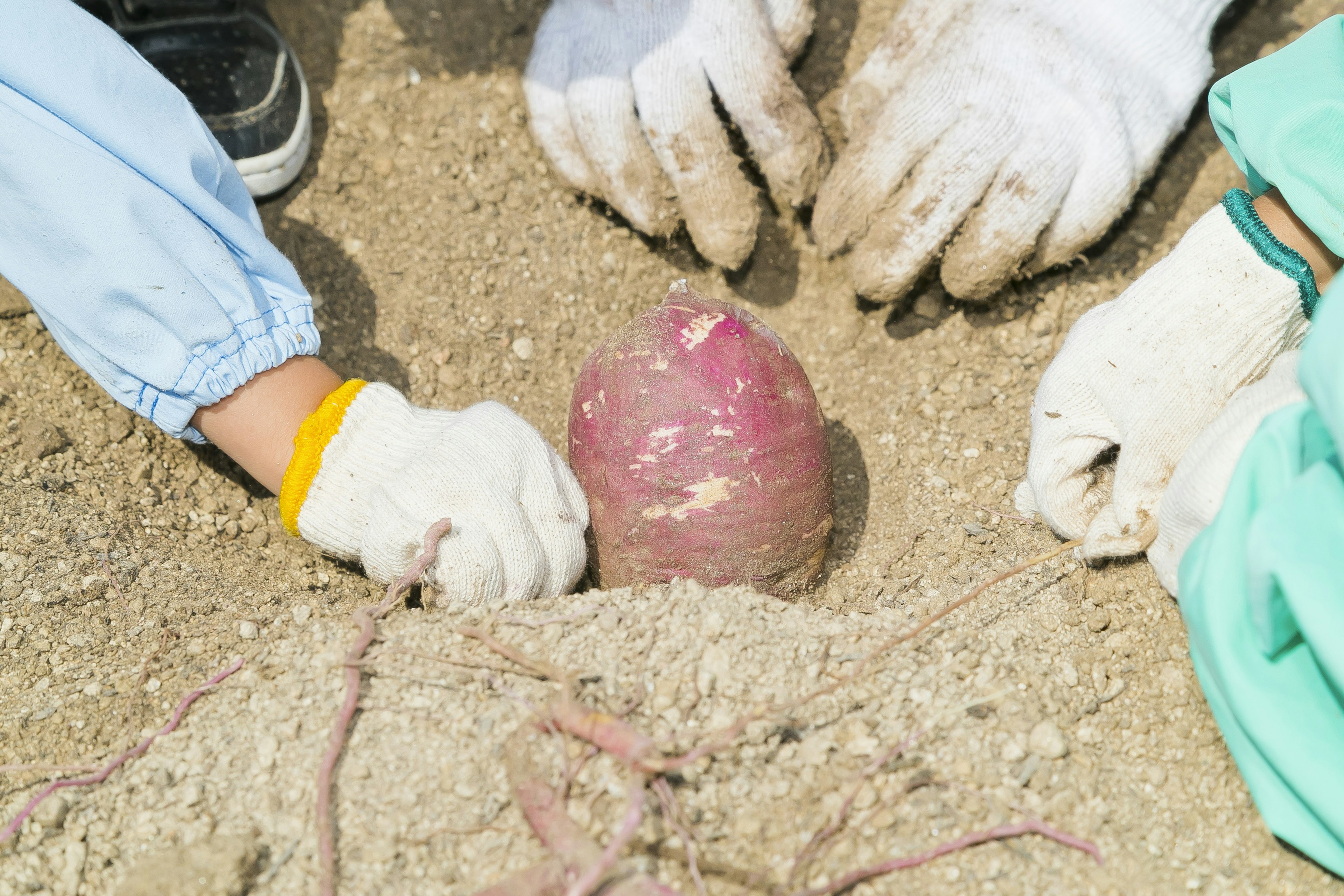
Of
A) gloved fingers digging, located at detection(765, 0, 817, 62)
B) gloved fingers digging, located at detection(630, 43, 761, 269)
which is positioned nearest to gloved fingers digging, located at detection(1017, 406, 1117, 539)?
gloved fingers digging, located at detection(630, 43, 761, 269)

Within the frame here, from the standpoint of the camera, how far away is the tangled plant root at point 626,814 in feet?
3.79

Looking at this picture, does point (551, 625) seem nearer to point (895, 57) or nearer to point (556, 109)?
point (556, 109)

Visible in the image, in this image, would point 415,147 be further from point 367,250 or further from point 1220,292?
point 1220,292

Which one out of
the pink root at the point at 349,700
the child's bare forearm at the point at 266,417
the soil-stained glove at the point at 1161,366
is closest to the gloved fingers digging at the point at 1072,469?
the soil-stained glove at the point at 1161,366

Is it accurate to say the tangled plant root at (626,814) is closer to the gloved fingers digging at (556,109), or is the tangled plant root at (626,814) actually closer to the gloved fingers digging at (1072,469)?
the gloved fingers digging at (1072,469)

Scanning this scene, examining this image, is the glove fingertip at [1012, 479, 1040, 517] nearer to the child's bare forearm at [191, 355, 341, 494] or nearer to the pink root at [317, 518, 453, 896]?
the pink root at [317, 518, 453, 896]

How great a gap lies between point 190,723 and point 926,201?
5.75 ft

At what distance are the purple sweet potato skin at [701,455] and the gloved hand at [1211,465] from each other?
0.58m

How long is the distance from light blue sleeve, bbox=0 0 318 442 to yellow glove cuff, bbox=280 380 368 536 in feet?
0.41

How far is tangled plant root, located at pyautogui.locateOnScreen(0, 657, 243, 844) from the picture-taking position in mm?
1333

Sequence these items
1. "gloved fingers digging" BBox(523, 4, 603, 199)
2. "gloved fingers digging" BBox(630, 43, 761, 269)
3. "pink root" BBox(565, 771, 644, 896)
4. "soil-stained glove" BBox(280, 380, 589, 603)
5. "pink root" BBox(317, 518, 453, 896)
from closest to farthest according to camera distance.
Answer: "pink root" BBox(565, 771, 644, 896), "pink root" BBox(317, 518, 453, 896), "soil-stained glove" BBox(280, 380, 589, 603), "gloved fingers digging" BBox(630, 43, 761, 269), "gloved fingers digging" BBox(523, 4, 603, 199)

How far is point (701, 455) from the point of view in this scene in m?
1.65

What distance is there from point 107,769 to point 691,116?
1708mm

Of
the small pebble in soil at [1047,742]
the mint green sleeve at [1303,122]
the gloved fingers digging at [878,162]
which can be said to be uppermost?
the mint green sleeve at [1303,122]
